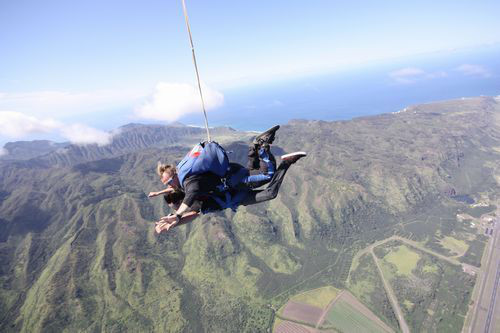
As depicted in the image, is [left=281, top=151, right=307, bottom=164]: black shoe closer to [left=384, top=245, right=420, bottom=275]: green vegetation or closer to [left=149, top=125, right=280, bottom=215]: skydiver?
[left=149, top=125, right=280, bottom=215]: skydiver

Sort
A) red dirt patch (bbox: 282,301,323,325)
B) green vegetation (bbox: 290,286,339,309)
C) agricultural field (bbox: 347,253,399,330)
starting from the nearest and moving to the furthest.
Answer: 1. red dirt patch (bbox: 282,301,323,325)
2. agricultural field (bbox: 347,253,399,330)
3. green vegetation (bbox: 290,286,339,309)

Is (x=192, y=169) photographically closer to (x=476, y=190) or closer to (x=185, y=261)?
(x=185, y=261)

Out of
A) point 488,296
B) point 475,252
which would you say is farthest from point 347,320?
point 475,252

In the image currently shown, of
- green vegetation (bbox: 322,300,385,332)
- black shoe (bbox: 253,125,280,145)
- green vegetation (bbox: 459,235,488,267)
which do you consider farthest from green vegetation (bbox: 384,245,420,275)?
black shoe (bbox: 253,125,280,145)

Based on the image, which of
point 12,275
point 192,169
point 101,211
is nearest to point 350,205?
point 101,211

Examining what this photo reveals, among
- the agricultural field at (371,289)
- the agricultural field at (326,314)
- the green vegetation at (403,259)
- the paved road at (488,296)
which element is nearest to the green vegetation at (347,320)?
the agricultural field at (326,314)

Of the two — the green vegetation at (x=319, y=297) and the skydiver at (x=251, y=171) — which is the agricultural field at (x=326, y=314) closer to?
the green vegetation at (x=319, y=297)

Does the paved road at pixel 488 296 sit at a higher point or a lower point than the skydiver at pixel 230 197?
lower
